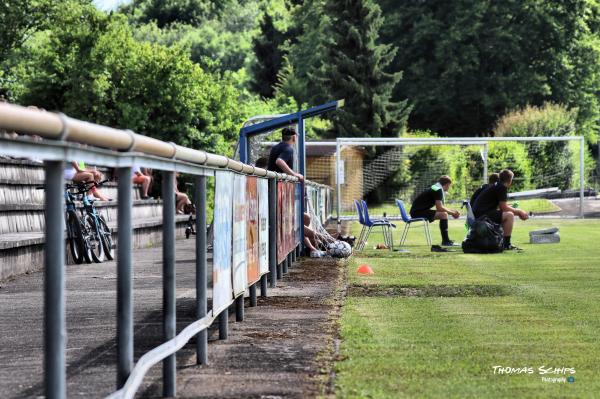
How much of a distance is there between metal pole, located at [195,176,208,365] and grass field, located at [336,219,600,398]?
79 centimetres

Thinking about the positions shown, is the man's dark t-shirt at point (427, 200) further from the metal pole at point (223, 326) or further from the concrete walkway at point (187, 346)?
the metal pole at point (223, 326)

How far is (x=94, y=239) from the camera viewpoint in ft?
58.9

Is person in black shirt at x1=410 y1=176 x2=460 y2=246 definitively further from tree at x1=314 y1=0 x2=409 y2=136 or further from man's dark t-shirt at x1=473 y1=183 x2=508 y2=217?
tree at x1=314 y1=0 x2=409 y2=136

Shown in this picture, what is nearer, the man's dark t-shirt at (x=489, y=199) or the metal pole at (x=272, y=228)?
the metal pole at (x=272, y=228)

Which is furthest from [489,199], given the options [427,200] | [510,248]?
[427,200]

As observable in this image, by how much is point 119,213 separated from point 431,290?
8.05 metres

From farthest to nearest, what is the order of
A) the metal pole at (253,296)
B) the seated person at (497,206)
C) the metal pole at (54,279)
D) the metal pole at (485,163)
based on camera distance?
the metal pole at (485,163) < the seated person at (497,206) < the metal pole at (253,296) < the metal pole at (54,279)

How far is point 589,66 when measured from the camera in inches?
2997

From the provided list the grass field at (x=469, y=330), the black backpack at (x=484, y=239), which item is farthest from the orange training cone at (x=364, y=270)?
the black backpack at (x=484, y=239)

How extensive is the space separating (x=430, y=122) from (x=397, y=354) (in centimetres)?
6943

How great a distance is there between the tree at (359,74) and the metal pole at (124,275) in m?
58.9

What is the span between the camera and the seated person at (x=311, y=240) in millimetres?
18984

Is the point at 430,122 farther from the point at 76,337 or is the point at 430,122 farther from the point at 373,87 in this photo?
the point at 76,337

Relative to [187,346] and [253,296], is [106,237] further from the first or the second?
[187,346]
